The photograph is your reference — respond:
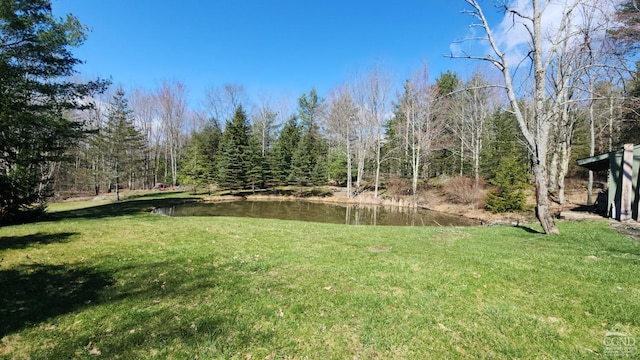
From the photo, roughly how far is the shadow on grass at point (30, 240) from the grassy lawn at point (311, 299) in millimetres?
43

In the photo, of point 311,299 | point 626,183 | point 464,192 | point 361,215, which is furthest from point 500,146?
point 311,299

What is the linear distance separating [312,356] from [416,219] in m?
18.1

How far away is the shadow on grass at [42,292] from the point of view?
3654mm

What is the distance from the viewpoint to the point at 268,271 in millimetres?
5312

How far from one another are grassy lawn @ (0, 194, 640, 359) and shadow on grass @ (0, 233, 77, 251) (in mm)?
43

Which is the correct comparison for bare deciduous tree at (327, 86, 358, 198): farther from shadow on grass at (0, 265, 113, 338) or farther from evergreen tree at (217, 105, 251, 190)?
shadow on grass at (0, 265, 113, 338)

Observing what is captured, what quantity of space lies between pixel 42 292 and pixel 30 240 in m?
4.00

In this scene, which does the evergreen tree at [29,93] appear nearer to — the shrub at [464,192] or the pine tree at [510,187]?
the pine tree at [510,187]

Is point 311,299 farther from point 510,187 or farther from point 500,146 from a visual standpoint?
point 500,146

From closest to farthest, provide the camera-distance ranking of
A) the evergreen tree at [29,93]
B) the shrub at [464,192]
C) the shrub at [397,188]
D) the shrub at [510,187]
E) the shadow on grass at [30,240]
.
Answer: the shadow on grass at [30,240] → the evergreen tree at [29,93] → the shrub at [510,187] → the shrub at [464,192] → the shrub at [397,188]

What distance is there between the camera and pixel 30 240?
7016mm

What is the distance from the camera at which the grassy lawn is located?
306 centimetres

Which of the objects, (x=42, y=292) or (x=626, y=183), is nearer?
(x=42, y=292)

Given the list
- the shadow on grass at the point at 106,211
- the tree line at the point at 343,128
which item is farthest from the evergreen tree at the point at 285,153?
the shadow on grass at the point at 106,211
